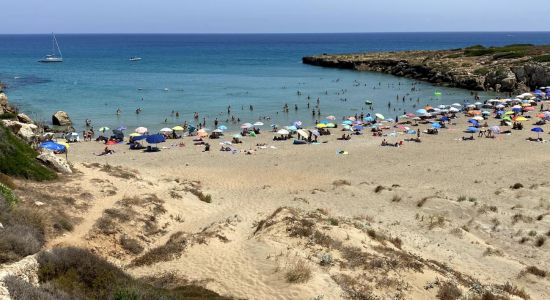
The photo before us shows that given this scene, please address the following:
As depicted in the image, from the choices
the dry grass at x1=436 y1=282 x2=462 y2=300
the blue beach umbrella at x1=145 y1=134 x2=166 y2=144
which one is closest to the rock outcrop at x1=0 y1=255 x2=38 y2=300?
the dry grass at x1=436 y1=282 x2=462 y2=300

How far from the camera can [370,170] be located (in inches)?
1191

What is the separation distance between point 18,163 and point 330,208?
46.0 ft

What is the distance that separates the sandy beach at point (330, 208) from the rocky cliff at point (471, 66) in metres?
34.6

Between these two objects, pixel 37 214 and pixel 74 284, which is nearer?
pixel 74 284

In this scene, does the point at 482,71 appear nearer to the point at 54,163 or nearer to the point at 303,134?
the point at 303,134

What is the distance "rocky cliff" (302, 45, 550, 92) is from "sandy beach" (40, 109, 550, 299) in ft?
114

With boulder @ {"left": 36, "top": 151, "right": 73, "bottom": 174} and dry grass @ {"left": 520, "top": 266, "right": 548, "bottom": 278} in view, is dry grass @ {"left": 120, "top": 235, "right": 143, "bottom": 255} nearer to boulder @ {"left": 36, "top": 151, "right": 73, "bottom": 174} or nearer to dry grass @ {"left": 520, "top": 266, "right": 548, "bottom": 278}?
boulder @ {"left": 36, "top": 151, "right": 73, "bottom": 174}

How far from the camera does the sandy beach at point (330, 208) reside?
13703 mm

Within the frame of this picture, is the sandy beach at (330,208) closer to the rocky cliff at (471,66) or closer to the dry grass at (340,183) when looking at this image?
the dry grass at (340,183)

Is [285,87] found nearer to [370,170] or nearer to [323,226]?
[370,170]

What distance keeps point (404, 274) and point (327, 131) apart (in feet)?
96.7

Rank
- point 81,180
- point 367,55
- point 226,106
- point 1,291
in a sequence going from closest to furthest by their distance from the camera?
1. point 1,291
2. point 81,180
3. point 226,106
4. point 367,55

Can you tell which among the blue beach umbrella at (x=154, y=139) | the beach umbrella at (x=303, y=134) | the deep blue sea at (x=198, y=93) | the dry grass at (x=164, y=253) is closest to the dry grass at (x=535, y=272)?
the dry grass at (x=164, y=253)

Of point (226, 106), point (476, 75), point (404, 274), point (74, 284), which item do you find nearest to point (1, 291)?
point (74, 284)
